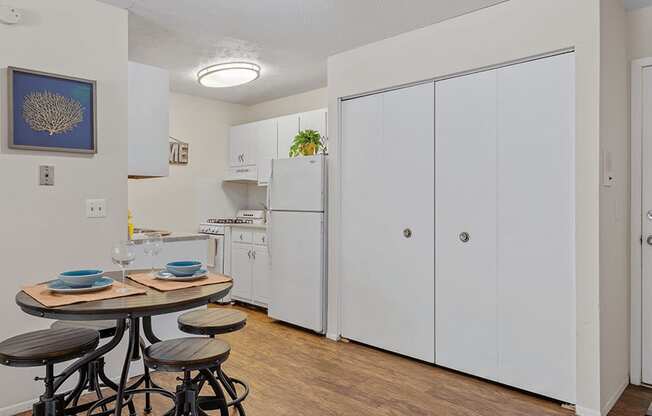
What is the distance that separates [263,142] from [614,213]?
12.1 ft

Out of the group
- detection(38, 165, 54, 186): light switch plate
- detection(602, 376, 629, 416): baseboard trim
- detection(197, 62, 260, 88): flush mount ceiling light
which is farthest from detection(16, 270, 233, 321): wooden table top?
detection(197, 62, 260, 88): flush mount ceiling light

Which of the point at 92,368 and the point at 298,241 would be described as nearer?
the point at 92,368

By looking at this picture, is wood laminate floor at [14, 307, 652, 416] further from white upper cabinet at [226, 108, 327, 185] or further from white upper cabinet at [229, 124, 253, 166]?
white upper cabinet at [229, 124, 253, 166]

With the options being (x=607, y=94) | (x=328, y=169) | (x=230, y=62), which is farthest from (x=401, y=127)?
(x=230, y=62)

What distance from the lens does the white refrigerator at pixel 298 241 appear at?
3795 millimetres

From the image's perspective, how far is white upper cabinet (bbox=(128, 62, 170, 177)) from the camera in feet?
10.1

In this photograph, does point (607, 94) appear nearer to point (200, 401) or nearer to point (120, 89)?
point (200, 401)

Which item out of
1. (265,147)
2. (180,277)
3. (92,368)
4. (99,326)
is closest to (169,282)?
(180,277)

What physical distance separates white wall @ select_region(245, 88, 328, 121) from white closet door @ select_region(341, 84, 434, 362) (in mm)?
1398

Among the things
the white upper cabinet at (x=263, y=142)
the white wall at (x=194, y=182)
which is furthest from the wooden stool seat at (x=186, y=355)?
the white wall at (x=194, y=182)

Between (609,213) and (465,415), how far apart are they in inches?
56.3

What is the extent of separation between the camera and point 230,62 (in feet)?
13.2

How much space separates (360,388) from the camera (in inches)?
108

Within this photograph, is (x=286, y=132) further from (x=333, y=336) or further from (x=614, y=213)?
(x=614, y=213)
